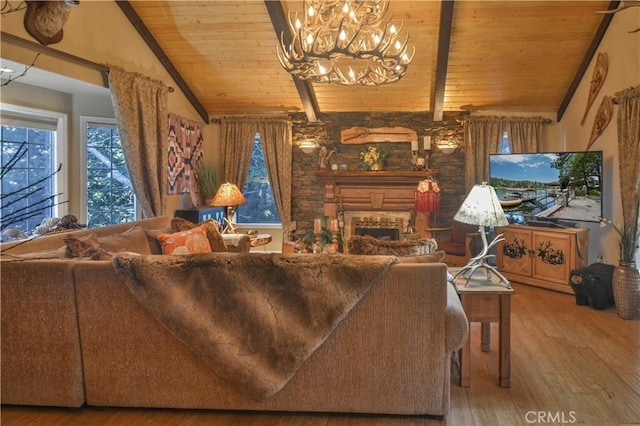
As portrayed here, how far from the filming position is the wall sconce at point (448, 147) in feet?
22.5

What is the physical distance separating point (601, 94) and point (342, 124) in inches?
133

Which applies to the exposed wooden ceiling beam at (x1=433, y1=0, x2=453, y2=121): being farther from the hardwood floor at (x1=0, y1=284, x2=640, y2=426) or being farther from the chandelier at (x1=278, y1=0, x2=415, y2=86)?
the hardwood floor at (x1=0, y1=284, x2=640, y2=426)

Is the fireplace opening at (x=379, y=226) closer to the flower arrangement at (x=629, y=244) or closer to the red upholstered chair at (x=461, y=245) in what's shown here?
the red upholstered chair at (x=461, y=245)

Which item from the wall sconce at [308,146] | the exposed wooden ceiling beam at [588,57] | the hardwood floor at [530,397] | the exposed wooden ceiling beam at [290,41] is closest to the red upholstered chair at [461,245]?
the hardwood floor at [530,397]

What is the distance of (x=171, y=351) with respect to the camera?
2.48 meters

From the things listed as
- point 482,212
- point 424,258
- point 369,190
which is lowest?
point 424,258

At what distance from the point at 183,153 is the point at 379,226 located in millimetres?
3022

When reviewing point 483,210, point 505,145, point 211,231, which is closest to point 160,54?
point 211,231

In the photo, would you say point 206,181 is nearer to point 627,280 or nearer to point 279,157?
point 279,157

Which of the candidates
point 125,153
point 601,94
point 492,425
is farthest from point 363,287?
point 601,94

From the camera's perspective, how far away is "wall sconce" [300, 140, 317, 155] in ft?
23.5

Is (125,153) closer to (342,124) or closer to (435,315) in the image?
(342,124)

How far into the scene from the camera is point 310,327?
7.72 feet

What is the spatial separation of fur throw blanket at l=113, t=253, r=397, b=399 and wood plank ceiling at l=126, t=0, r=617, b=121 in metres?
3.39
